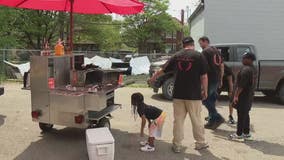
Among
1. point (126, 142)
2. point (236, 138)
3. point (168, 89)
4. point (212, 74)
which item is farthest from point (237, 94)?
point (168, 89)

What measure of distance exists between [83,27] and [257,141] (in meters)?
33.1

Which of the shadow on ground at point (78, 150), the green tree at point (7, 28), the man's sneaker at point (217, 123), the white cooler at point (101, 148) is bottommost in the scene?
the shadow on ground at point (78, 150)

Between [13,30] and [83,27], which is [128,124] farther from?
[83,27]

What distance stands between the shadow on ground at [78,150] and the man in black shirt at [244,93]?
3.90 ft

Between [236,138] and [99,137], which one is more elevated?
[99,137]

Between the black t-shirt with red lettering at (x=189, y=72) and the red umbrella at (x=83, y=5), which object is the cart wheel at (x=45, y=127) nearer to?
the red umbrella at (x=83, y=5)

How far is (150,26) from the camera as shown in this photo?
52781 mm

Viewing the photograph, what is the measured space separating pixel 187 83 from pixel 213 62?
2.02 metres

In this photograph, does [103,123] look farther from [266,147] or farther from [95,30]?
[95,30]

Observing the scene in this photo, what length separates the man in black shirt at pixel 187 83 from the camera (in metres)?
6.68

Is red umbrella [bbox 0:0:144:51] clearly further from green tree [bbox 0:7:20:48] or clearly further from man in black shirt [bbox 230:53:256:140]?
green tree [bbox 0:7:20:48]

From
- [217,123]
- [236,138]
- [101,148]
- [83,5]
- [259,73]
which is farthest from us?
[259,73]

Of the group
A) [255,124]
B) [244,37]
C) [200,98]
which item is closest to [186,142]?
[200,98]

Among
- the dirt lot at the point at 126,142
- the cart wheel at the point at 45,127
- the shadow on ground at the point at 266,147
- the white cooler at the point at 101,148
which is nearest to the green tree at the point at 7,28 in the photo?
the dirt lot at the point at 126,142
